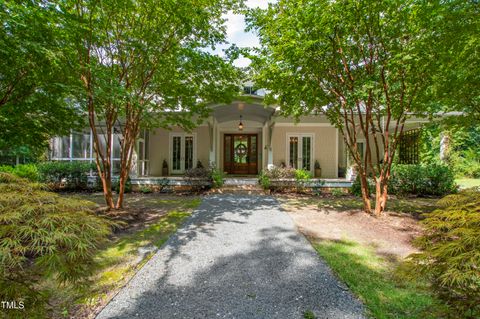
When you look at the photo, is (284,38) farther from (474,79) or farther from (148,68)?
(474,79)

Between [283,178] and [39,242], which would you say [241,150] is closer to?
[283,178]

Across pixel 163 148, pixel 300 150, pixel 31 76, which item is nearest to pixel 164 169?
pixel 163 148

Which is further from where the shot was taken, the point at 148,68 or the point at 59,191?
the point at 59,191

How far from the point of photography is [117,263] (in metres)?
3.31

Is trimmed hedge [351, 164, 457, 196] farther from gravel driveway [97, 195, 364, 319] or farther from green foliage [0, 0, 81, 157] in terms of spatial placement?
green foliage [0, 0, 81, 157]

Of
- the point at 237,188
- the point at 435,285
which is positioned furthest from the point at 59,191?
the point at 435,285

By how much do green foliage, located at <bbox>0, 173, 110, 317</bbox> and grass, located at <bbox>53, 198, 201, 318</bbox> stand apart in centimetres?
22

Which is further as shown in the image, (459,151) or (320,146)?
(459,151)

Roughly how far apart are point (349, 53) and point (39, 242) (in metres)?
6.21

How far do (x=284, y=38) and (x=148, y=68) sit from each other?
10.3 ft

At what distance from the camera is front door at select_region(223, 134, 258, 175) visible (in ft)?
44.7

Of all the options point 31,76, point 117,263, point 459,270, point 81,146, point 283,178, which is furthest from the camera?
point 81,146

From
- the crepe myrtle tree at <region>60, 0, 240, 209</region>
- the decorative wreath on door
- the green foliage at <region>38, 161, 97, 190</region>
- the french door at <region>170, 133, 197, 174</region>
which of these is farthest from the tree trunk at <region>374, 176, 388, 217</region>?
the green foliage at <region>38, 161, 97, 190</region>

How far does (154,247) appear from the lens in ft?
12.8
